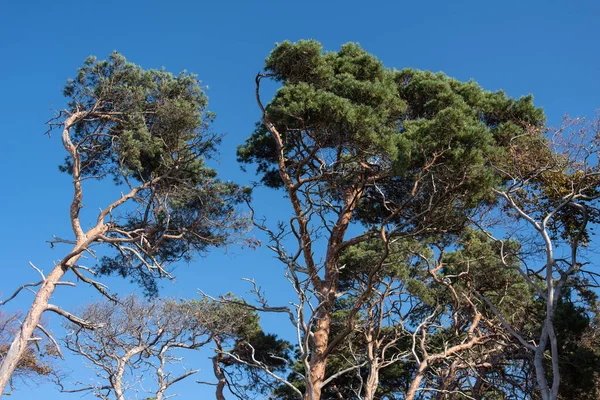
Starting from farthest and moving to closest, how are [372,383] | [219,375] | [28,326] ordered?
[219,375] < [28,326] < [372,383]

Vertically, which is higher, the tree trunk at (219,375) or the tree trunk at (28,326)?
the tree trunk at (219,375)

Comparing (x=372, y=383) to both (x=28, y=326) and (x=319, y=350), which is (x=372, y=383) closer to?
(x=319, y=350)

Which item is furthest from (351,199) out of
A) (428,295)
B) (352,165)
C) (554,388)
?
(554,388)

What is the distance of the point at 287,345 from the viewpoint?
1620 cm

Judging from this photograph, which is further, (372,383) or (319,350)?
(319,350)

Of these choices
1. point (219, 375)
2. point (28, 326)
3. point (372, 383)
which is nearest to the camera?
point (372, 383)

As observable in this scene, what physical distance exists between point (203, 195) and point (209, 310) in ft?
12.5

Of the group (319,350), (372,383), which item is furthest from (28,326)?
(372,383)

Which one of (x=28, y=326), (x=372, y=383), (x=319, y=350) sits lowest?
(x=372, y=383)

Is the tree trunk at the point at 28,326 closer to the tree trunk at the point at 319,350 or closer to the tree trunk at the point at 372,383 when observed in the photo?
the tree trunk at the point at 319,350

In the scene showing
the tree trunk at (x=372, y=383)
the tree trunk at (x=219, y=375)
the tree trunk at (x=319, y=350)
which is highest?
the tree trunk at (x=219, y=375)

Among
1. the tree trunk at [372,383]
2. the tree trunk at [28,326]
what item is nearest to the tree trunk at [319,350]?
the tree trunk at [372,383]

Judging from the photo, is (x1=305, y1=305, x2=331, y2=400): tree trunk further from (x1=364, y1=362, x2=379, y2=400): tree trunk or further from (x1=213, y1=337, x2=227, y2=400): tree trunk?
(x1=213, y1=337, x2=227, y2=400): tree trunk

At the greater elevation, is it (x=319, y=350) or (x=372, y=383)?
(x=319, y=350)
